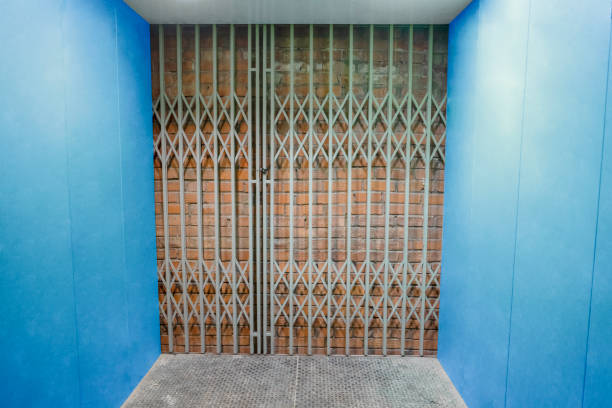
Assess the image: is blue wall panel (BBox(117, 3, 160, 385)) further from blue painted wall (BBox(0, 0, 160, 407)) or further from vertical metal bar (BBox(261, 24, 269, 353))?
vertical metal bar (BBox(261, 24, 269, 353))

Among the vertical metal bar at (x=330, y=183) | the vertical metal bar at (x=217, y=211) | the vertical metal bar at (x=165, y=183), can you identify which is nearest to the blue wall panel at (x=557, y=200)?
the vertical metal bar at (x=330, y=183)

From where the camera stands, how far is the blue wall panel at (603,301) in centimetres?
130

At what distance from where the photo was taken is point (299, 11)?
102 inches

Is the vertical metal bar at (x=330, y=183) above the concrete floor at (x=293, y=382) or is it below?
above

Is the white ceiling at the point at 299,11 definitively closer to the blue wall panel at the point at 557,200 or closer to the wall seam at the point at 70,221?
the wall seam at the point at 70,221

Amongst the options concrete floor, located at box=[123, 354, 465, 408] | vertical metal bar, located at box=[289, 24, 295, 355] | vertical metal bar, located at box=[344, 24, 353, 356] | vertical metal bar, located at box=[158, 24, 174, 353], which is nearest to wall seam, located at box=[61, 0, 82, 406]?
concrete floor, located at box=[123, 354, 465, 408]

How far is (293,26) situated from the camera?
289 cm

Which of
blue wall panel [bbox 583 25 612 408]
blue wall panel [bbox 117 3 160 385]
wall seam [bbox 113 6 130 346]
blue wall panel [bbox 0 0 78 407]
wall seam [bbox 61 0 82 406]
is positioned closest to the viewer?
blue wall panel [bbox 583 25 612 408]

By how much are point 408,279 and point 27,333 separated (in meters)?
2.53

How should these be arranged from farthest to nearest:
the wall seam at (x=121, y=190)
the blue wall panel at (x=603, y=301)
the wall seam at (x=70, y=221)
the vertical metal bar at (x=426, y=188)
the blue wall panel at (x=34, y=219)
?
the vertical metal bar at (x=426, y=188) < the wall seam at (x=121, y=190) < the wall seam at (x=70, y=221) < the blue wall panel at (x=34, y=219) < the blue wall panel at (x=603, y=301)

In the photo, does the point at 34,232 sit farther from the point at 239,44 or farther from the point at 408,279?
the point at 408,279

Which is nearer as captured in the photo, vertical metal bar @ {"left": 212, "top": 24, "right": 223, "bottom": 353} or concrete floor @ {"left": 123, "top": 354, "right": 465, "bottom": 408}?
concrete floor @ {"left": 123, "top": 354, "right": 465, "bottom": 408}

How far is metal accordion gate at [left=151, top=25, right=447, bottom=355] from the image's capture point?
9.53 feet

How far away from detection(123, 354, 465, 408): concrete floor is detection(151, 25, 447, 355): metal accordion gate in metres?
0.14
